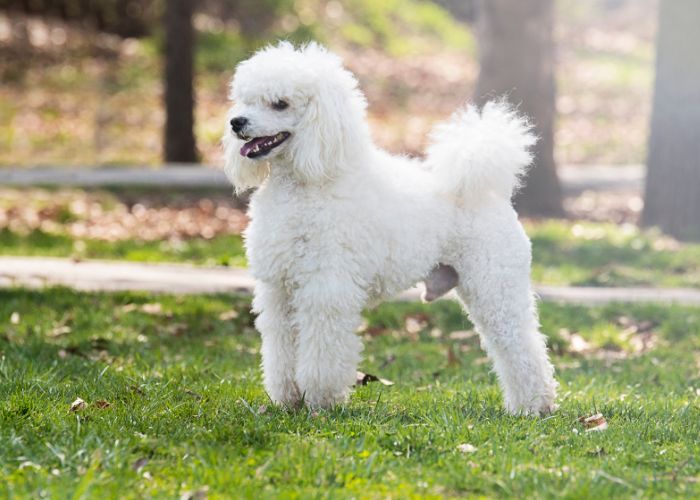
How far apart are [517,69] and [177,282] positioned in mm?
5265

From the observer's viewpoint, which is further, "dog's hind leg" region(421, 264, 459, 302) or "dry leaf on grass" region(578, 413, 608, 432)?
"dog's hind leg" region(421, 264, 459, 302)

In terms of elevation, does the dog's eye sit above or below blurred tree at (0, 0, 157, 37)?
below

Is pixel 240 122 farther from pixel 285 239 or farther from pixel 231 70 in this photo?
pixel 231 70

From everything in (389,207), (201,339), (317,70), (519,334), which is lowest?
(201,339)

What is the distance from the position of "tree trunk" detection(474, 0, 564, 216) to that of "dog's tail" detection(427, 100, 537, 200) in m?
6.75

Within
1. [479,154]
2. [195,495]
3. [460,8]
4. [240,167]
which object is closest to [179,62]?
[240,167]

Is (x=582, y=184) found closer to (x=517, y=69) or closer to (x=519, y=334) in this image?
(x=517, y=69)

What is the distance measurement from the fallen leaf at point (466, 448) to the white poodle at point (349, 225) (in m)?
0.89

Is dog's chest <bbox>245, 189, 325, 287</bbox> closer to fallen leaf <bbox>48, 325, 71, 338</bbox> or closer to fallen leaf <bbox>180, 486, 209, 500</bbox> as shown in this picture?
fallen leaf <bbox>180, 486, 209, 500</bbox>

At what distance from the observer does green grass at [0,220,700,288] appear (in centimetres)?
956

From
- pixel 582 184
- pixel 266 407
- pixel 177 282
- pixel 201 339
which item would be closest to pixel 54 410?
pixel 266 407

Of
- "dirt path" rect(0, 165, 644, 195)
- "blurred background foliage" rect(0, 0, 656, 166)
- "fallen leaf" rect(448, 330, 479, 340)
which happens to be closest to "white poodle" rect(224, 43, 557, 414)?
"fallen leaf" rect(448, 330, 479, 340)

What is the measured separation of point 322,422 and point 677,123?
788 centimetres

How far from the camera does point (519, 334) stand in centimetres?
533
